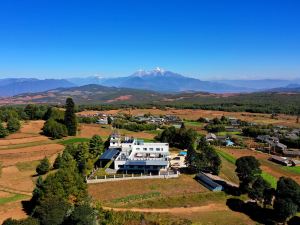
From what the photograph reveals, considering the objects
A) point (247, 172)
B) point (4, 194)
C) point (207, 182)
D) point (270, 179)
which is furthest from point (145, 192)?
point (270, 179)

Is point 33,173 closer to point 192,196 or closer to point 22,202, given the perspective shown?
point 22,202

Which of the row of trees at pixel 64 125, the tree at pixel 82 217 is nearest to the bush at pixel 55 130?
the row of trees at pixel 64 125

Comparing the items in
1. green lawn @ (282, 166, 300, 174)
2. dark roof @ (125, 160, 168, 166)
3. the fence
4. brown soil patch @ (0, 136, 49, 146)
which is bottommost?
green lawn @ (282, 166, 300, 174)

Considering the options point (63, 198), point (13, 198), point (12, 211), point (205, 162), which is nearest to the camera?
point (63, 198)

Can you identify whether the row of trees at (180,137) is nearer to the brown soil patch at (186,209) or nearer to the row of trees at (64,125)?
the row of trees at (64,125)

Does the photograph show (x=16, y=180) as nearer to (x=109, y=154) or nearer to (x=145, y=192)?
(x=109, y=154)

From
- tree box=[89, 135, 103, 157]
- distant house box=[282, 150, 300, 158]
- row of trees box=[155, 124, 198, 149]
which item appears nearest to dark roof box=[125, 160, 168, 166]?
tree box=[89, 135, 103, 157]

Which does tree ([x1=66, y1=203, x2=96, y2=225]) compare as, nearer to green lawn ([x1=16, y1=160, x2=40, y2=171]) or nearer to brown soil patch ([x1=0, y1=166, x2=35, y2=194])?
brown soil patch ([x1=0, y1=166, x2=35, y2=194])
